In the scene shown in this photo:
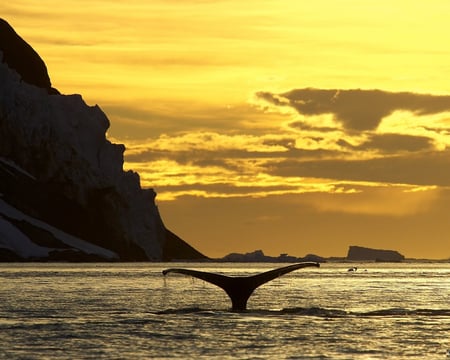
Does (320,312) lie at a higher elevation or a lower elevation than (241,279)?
lower

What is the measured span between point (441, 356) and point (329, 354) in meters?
4.58

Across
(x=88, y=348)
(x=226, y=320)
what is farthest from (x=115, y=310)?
(x=88, y=348)

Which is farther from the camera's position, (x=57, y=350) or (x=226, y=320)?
(x=226, y=320)

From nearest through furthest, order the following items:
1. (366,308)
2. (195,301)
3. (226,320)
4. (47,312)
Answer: (226,320)
(47,312)
(366,308)
(195,301)

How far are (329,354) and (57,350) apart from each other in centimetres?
1141

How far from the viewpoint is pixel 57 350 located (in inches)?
1965

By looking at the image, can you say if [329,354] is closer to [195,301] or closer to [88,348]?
[88,348]

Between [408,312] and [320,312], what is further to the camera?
[408,312]

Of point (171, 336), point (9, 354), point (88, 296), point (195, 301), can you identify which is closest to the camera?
point (9, 354)

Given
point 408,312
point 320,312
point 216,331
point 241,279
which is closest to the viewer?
point 216,331

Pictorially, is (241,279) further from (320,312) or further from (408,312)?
(408,312)

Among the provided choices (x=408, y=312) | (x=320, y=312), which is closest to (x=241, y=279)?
(x=320, y=312)

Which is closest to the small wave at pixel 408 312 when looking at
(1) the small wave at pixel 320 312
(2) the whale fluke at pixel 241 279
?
(1) the small wave at pixel 320 312

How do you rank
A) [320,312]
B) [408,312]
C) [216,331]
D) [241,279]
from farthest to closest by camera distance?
[408,312] < [320,312] < [241,279] < [216,331]
